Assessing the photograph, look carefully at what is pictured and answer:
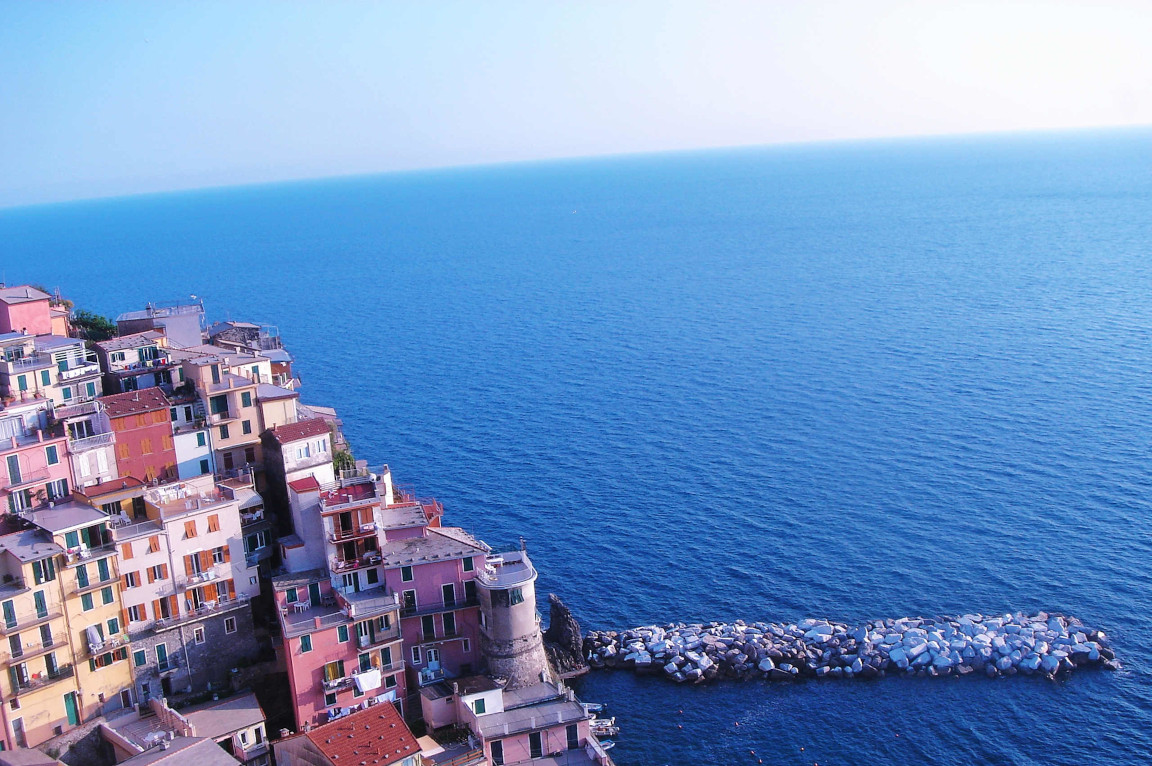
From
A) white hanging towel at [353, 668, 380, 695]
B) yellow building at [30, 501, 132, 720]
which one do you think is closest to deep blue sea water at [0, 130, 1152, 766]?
white hanging towel at [353, 668, 380, 695]

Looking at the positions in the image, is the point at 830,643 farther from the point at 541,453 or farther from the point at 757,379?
the point at 757,379

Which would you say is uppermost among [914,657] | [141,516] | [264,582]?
[141,516]

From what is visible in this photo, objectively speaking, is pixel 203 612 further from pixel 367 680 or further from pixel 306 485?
pixel 367 680

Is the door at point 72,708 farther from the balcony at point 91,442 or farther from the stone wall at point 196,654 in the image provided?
the balcony at point 91,442

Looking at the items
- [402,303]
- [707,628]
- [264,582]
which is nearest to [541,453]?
[707,628]

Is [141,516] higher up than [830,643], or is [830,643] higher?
[141,516]

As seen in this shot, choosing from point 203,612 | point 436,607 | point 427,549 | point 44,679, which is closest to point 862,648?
point 436,607
